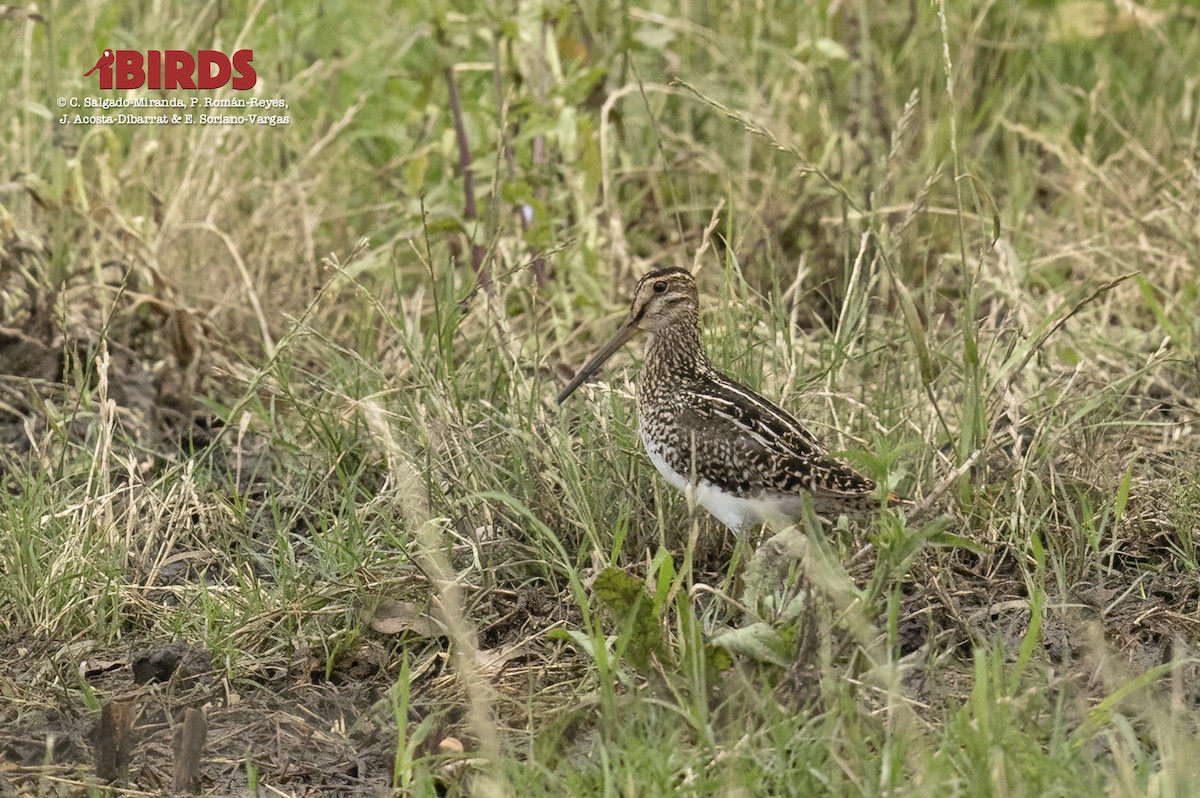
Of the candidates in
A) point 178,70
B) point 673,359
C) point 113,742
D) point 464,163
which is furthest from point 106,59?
point 113,742

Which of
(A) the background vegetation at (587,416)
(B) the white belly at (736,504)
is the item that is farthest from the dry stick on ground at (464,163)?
(B) the white belly at (736,504)

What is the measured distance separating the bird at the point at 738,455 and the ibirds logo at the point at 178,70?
9.40 ft

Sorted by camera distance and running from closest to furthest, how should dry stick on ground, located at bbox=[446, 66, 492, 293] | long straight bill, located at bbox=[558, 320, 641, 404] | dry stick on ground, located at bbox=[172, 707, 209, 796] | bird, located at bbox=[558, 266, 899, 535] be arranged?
1. dry stick on ground, located at bbox=[172, 707, 209, 796]
2. bird, located at bbox=[558, 266, 899, 535]
3. long straight bill, located at bbox=[558, 320, 641, 404]
4. dry stick on ground, located at bbox=[446, 66, 492, 293]

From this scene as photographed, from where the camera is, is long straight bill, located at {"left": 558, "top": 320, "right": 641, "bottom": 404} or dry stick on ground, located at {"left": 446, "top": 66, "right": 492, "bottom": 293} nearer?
long straight bill, located at {"left": 558, "top": 320, "right": 641, "bottom": 404}

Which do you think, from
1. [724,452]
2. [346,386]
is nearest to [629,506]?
[724,452]

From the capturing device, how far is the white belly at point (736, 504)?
367 centimetres

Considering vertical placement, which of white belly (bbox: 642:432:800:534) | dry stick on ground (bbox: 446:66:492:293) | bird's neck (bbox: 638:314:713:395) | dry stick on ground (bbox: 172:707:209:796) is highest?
dry stick on ground (bbox: 446:66:492:293)

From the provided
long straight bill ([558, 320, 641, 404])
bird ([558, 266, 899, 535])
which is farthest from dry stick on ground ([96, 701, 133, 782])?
long straight bill ([558, 320, 641, 404])

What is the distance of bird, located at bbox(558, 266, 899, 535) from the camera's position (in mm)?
3623

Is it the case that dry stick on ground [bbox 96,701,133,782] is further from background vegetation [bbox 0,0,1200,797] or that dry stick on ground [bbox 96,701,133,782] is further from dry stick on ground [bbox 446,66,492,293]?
dry stick on ground [bbox 446,66,492,293]

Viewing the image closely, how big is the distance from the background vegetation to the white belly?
130 millimetres

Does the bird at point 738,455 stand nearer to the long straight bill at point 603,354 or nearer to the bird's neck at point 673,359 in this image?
the bird's neck at point 673,359

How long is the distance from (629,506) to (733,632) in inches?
34.3

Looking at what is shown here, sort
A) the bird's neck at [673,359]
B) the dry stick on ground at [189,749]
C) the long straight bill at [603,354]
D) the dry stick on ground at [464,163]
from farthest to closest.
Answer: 1. the dry stick on ground at [464,163]
2. the long straight bill at [603,354]
3. the bird's neck at [673,359]
4. the dry stick on ground at [189,749]
